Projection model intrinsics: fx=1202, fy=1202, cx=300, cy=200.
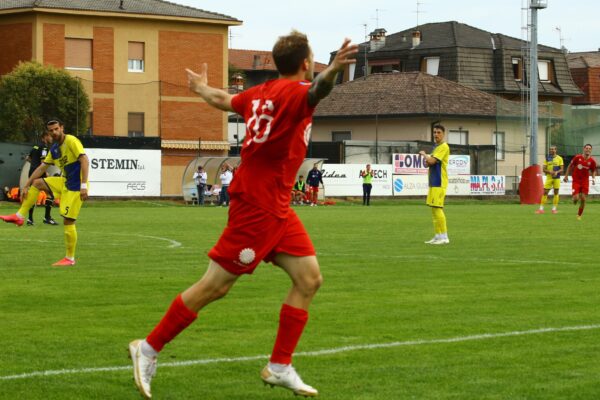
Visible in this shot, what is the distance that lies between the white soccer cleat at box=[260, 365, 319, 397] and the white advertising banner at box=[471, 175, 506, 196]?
5403 cm

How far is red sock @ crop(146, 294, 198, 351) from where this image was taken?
7.04 meters

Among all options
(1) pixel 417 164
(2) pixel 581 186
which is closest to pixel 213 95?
(2) pixel 581 186

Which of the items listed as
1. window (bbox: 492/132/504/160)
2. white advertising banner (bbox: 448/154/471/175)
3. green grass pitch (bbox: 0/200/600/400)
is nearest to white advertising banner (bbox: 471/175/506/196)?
white advertising banner (bbox: 448/154/471/175)

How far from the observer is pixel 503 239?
23.3m

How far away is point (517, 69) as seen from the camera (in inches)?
3521

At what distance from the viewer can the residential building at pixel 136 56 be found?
5938 centimetres

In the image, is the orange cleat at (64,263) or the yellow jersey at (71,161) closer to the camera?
the orange cleat at (64,263)

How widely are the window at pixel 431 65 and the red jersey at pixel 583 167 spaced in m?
54.8

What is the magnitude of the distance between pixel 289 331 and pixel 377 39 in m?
89.7

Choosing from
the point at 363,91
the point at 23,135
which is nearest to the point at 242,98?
the point at 23,135

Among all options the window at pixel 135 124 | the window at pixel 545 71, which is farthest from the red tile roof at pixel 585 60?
the window at pixel 135 124

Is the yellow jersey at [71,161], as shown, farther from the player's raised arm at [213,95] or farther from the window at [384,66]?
the window at [384,66]

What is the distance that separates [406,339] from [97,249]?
11317 millimetres

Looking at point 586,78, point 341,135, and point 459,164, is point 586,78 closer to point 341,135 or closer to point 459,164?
point 341,135
